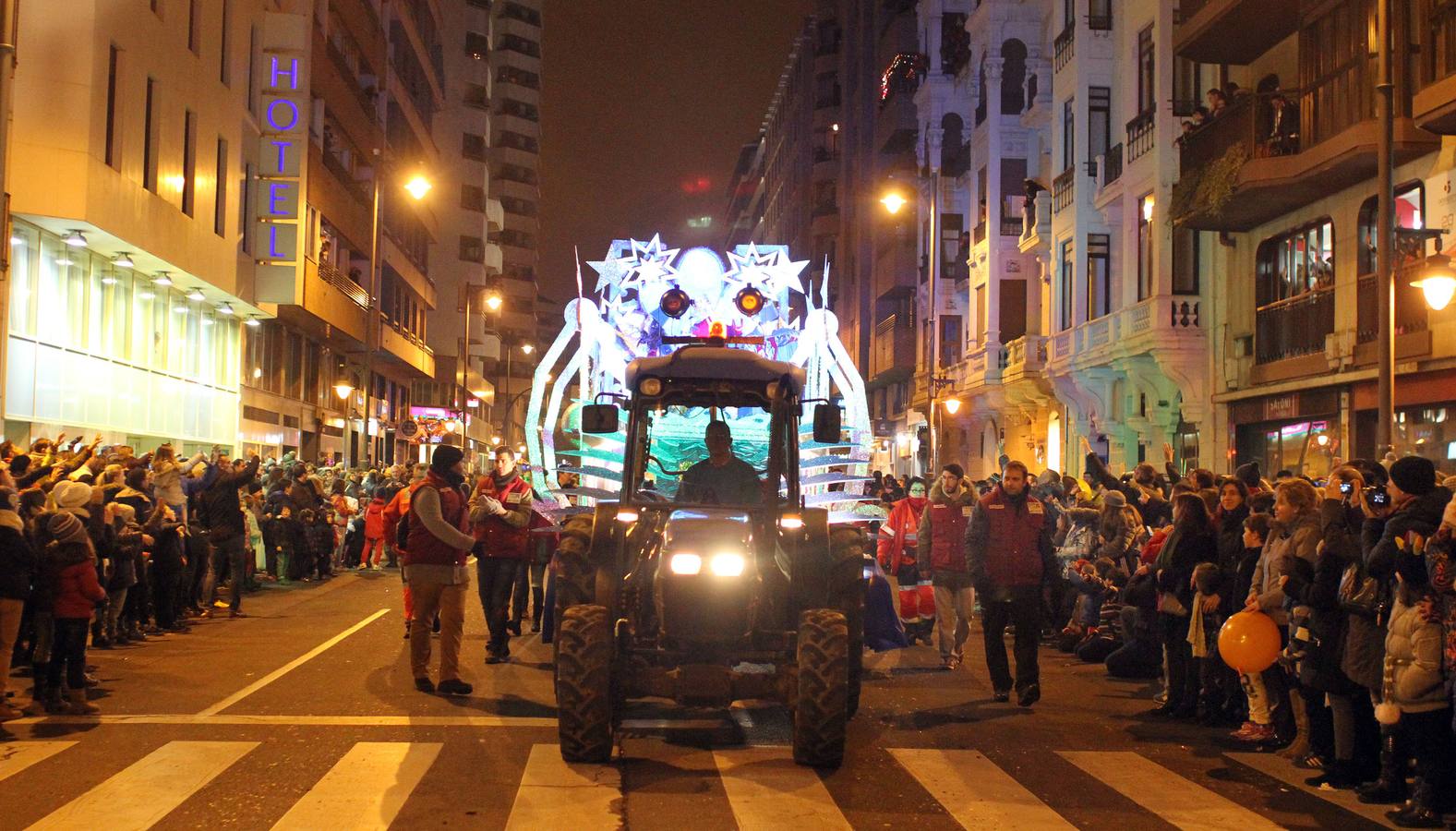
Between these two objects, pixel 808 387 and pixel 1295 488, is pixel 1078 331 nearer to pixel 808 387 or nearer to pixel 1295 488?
pixel 808 387

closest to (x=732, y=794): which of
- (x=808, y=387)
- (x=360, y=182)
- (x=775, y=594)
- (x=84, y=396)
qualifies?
(x=775, y=594)

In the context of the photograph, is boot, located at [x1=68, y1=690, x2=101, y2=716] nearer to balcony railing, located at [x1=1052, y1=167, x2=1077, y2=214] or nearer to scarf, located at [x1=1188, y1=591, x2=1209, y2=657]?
scarf, located at [x1=1188, y1=591, x2=1209, y2=657]

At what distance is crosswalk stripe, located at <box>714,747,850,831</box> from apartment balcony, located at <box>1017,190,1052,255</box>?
2699 cm

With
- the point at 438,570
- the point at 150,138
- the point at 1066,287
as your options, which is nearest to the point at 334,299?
the point at 150,138

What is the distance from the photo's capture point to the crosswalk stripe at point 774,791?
748 cm

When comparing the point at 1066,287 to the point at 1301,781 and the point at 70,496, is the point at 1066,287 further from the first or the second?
the point at 70,496

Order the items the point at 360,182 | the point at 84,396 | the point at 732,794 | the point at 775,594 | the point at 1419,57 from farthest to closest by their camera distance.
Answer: the point at 360,182 → the point at 84,396 → the point at 1419,57 → the point at 775,594 → the point at 732,794

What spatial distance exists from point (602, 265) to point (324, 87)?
19.3 metres

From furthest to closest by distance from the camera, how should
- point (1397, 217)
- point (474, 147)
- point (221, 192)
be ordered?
point (474, 147), point (221, 192), point (1397, 217)

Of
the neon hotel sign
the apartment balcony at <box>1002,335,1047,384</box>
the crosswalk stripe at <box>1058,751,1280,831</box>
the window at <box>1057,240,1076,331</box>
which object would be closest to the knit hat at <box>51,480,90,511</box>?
the crosswalk stripe at <box>1058,751,1280,831</box>

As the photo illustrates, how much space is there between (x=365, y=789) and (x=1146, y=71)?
946 inches

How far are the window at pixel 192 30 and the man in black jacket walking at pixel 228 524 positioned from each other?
45.5 feet

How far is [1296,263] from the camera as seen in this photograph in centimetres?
2281

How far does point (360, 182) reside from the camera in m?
45.6
